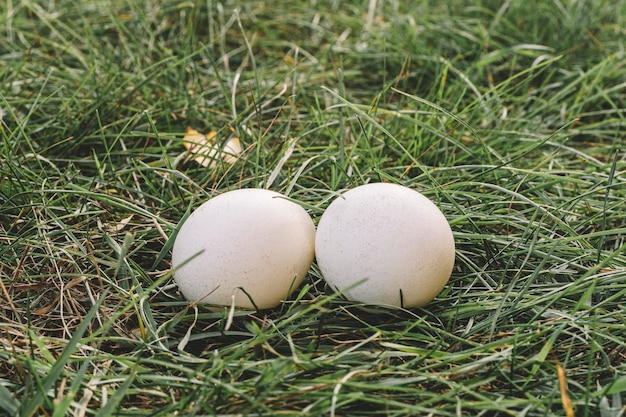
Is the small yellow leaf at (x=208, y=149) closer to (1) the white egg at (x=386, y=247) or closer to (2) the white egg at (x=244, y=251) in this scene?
(2) the white egg at (x=244, y=251)

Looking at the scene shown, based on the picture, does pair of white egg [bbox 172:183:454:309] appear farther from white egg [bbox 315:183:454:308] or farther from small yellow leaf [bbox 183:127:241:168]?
small yellow leaf [bbox 183:127:241:168]

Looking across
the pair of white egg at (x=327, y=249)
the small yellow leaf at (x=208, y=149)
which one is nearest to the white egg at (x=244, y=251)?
the pair of white egg at (x=327, y=249)

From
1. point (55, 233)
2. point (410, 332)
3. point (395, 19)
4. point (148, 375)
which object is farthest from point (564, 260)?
point (395, 19)

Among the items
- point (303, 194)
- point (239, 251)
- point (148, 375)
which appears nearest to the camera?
point (148, 375)

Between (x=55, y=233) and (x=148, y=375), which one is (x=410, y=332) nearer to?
(x=148, y=375)

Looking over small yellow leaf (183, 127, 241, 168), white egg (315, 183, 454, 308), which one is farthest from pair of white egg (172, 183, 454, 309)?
small yellow leaf (183, 127, 241, 168)

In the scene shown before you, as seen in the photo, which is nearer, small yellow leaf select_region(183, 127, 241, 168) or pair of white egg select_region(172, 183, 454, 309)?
pair of white egg select_region(172, 183, 454, 309)
